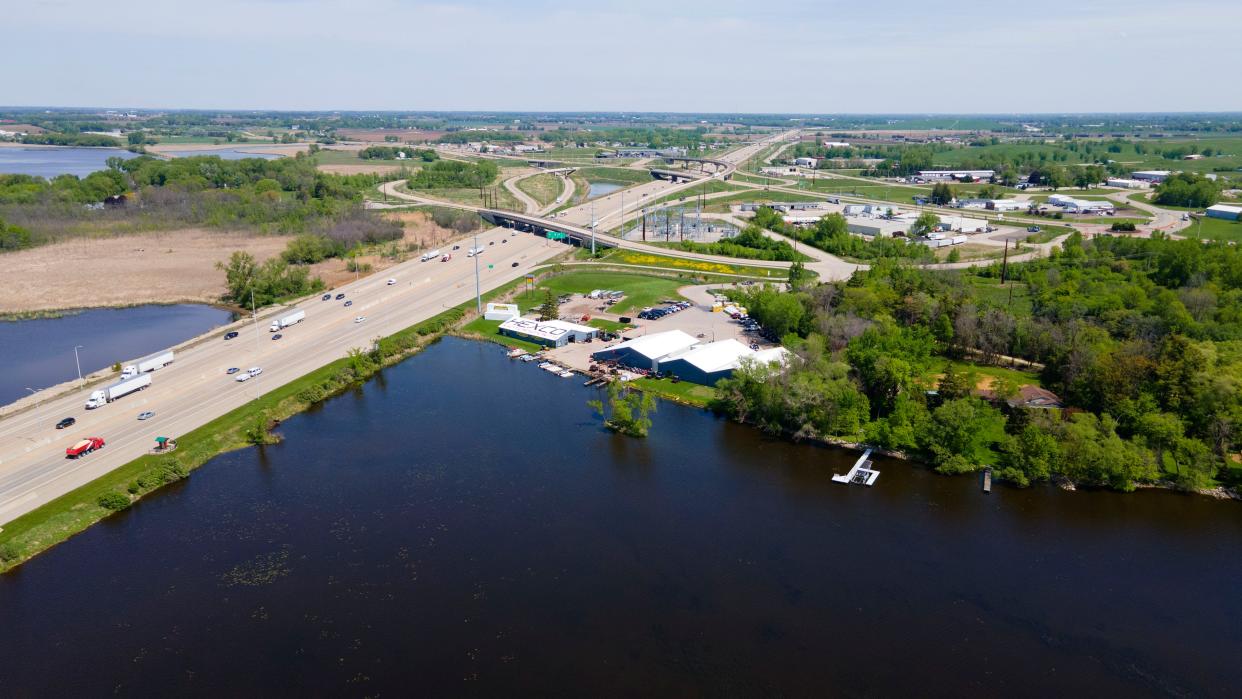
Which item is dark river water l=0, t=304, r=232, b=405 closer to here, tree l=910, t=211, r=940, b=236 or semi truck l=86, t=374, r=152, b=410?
semi truck l=86, t=374, r=152, b=410

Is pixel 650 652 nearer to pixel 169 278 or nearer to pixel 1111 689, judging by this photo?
pixel 1111 689

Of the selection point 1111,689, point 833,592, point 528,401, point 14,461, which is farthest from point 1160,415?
point 14,461

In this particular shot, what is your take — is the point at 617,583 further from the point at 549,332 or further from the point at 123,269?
the point at 123,269

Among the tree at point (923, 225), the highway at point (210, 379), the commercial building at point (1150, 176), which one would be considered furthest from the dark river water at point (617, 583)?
the commercial building at point (1150, 176)

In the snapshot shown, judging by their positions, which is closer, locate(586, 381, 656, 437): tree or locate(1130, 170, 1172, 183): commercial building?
locate(586, 381, 656, 437): tree

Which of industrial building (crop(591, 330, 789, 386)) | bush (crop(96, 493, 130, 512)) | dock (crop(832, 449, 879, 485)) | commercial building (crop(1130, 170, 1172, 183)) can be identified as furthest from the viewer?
commercial building (crop(1130, 170, 1172, 183))

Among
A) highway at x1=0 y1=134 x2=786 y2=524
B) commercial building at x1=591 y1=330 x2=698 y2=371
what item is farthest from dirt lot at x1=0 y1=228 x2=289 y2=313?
commercial building at x1=591 y1=330 x2=698 y2=371

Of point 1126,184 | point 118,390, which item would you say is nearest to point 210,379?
point 118,390

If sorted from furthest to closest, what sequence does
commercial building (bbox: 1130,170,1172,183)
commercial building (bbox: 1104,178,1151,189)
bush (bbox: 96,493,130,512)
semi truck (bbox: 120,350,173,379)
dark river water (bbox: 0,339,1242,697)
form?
commercial building (bbox: 1130,170,1172,183), commercial building (bbox: 1104,178,1151,189), semi truck (bbox: 120,350,173,379), bush (bbox: 96,493,130,512), dark river water (bbox: 0,339,1242,697)
